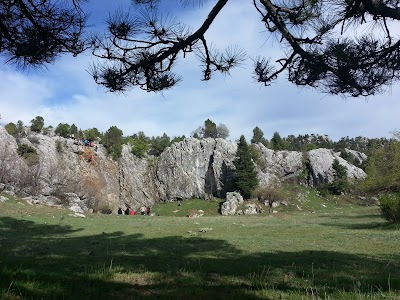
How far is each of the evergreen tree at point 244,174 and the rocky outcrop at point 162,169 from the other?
14.8ft

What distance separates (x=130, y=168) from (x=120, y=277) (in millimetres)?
67433

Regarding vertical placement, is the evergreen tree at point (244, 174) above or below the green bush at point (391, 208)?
above

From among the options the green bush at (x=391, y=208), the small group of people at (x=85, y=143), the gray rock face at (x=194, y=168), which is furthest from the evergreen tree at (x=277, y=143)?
the green bush at (x=391, y=208)

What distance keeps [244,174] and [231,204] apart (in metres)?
7.35

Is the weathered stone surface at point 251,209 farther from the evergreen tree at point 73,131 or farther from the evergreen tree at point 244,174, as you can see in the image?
the evergreen tree at point 73,131

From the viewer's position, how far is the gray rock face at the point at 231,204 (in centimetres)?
5438

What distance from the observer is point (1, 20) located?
187 inches

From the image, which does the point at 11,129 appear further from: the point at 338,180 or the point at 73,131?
the point at 338,180

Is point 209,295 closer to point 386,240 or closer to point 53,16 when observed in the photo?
point 53,16

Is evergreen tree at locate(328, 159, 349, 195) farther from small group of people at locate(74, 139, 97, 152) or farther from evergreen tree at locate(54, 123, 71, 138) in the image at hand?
evergreen tree at locate(54, 123, 71, 138)

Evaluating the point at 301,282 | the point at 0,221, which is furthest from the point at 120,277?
the point at 0,221

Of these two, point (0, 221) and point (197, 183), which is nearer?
point (0, 221)

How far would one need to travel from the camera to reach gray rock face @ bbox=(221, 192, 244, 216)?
54375mm

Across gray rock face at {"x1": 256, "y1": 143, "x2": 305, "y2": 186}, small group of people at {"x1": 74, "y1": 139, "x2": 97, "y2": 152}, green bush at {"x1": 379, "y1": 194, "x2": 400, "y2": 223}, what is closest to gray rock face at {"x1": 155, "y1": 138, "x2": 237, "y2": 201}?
gray rock face at {"x1": 256, "y1": 143, "x2": 305, "y2": 186}
